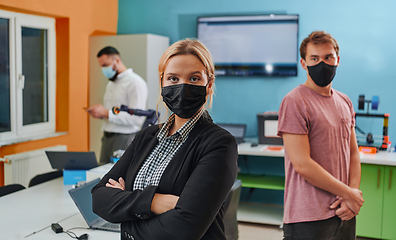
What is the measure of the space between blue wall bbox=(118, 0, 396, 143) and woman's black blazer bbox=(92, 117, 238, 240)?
317cm

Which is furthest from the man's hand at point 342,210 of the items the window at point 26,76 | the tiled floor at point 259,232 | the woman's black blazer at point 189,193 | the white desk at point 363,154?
the window at point 26,76

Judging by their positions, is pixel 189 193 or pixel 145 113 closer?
pixel 189 193

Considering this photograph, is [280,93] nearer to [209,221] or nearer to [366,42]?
[366,42]

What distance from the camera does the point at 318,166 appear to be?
1.76 meters

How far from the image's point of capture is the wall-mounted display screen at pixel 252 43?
4258 mm

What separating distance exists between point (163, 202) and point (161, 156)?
0.56 ft

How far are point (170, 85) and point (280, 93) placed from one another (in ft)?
10.5

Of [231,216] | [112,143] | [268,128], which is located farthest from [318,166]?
[112,143]

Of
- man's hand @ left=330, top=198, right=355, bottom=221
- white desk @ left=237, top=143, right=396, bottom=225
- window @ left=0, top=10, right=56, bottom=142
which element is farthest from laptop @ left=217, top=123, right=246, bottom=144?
man's hand @ left=330, top=198, right=355, bottom=221

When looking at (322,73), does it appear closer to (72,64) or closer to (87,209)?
(87,209)

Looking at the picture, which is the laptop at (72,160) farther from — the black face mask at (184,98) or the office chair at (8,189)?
the black face mask at (184,98)

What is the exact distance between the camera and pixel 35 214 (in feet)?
7.29

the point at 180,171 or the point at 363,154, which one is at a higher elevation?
the point at 180,171

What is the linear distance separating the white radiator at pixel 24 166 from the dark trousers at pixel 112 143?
0.59 meters
